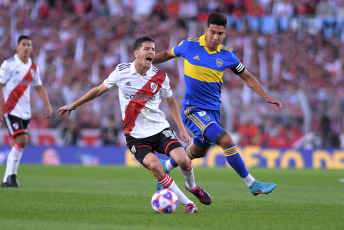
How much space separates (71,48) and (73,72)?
2.15m

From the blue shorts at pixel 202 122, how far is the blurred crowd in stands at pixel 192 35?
1253cm

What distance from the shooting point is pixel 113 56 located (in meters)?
27.5

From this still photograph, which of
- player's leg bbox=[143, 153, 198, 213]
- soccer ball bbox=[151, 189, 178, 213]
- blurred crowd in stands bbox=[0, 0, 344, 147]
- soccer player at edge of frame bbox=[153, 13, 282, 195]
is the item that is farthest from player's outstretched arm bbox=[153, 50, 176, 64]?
blurred crowd in stands bbox=[0, 0, 344, 147]

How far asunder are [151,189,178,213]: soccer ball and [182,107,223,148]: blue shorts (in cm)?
143

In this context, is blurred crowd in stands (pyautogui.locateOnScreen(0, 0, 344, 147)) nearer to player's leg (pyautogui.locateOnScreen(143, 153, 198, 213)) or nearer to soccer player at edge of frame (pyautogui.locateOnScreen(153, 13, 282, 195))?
soccer player at edge of frame (pyautogui.locateOnScreen(153, 13, 282, 195))

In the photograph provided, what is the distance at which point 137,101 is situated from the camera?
27.6ft

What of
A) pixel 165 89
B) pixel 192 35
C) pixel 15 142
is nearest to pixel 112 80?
pixel 165 89

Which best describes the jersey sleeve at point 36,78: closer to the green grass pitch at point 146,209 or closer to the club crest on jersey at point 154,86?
the green grass pitch at point 146,209

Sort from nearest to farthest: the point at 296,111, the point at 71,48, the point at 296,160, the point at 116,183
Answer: the point at 116,183 < the point at 296,111 < the point at 296,160 < the point at 71,48

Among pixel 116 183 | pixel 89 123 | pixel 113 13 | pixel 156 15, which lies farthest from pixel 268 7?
pixel 116 183

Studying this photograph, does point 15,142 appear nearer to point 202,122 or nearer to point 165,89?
point 202,122

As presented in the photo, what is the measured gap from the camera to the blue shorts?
29.8 feet

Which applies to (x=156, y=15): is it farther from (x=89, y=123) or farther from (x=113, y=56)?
(x=89, y=123)

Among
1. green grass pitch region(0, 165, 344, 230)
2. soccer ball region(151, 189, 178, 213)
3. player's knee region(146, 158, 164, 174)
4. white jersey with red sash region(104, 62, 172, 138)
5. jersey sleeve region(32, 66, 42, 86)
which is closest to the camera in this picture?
green grass pitch region(0, 165, 344, 230)
